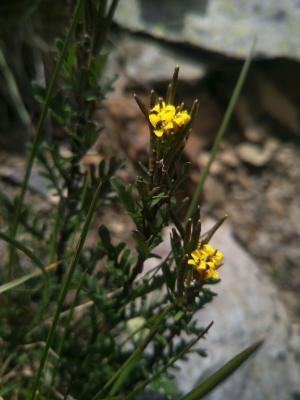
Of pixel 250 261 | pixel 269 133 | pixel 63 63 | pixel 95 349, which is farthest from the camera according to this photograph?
pixel 269 133

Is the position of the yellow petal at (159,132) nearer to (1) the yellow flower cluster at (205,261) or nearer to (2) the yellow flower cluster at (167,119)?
(2) the yellow flower cluster at (167,119)

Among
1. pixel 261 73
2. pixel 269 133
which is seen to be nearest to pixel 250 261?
pixel 269 133

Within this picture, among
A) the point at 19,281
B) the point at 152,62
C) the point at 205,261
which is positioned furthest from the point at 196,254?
the point at 152,62

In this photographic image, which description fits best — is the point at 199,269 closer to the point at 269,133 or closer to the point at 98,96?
the point at 98,96

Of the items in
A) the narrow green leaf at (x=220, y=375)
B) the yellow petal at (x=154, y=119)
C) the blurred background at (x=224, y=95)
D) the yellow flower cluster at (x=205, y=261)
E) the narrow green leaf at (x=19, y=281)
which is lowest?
the narrow green leaf at (x=220, y=375)

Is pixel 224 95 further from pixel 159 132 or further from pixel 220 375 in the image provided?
pixel 220 375

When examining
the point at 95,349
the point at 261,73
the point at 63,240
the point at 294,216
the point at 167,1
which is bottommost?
the point at 95,349

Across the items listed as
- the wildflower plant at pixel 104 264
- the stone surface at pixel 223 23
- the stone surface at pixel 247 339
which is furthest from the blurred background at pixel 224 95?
the wildflower plant at pixel 104 264
